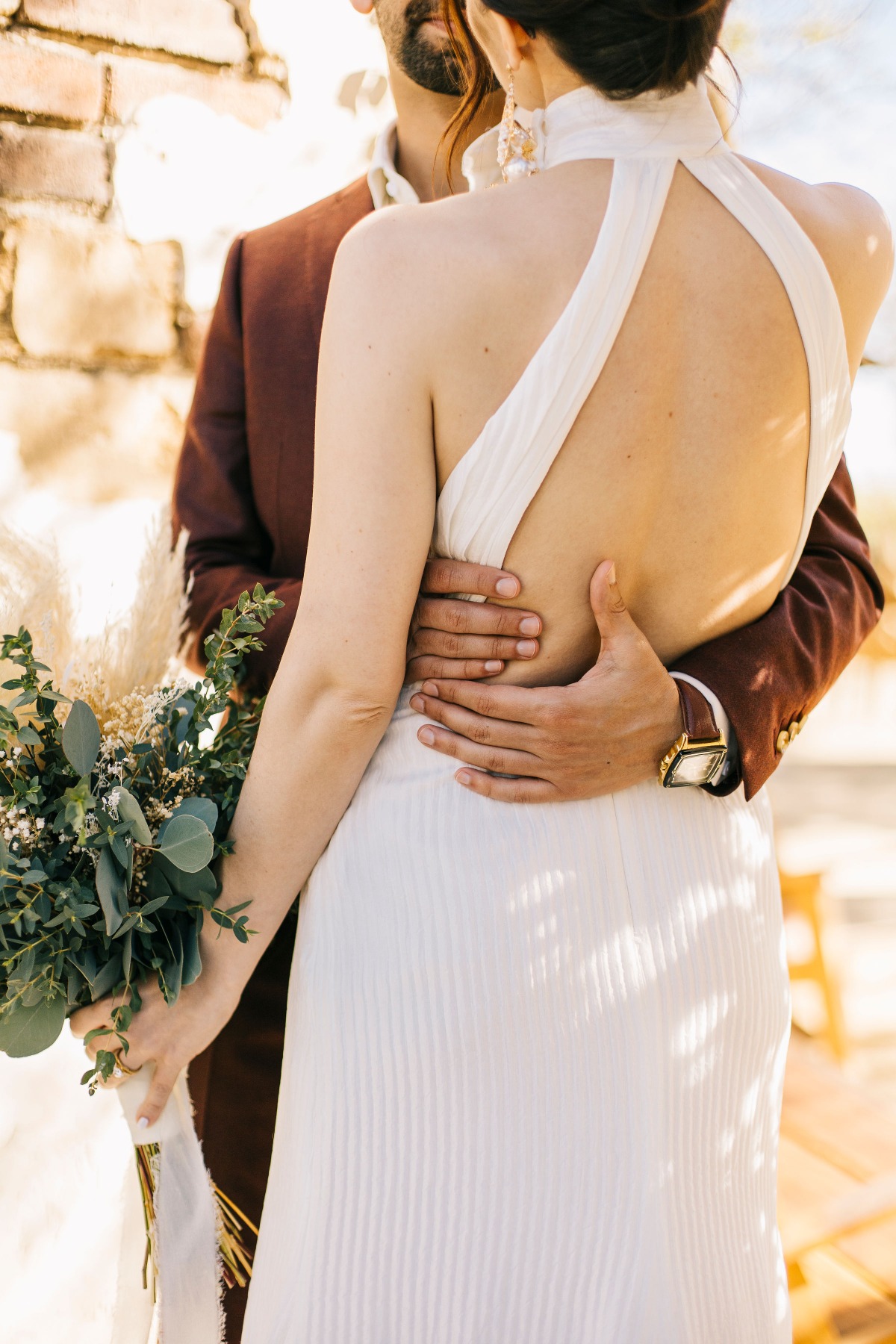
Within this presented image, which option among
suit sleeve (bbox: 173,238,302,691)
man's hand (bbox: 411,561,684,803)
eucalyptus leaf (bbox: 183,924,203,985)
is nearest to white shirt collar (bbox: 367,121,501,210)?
suit sleeve (bbox: 173,238,302,691)

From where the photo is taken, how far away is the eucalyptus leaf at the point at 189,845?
0.98m

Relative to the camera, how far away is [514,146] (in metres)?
0.96

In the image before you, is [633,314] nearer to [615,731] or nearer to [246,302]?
[615,731]

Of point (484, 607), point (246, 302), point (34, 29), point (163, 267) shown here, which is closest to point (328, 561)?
point (484, 607)

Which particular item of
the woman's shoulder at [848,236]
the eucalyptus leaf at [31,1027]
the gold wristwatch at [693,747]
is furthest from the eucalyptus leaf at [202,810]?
the woman's shoulder at [848,236]

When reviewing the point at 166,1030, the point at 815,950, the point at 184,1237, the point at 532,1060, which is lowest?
the point at 815,950

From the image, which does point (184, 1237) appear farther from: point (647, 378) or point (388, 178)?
point (388, 178)

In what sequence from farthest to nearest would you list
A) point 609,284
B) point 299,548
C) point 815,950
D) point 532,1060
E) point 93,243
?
point 815,950 < point 93,243 < point 299,548 < point 532,1060 < point 609,284

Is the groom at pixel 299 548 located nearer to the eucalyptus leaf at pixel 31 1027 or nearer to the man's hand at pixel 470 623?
the man's hand at pixel 470 623

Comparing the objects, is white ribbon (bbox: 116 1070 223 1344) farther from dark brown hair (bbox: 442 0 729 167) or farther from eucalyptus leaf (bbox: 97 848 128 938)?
dark brown hair (bbox: 442 0 729 167)

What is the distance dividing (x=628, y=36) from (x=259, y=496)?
91cm

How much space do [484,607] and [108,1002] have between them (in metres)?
0.61

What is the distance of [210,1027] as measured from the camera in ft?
3.64

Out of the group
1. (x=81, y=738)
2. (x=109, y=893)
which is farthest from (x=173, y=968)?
(x=81, y=738)
